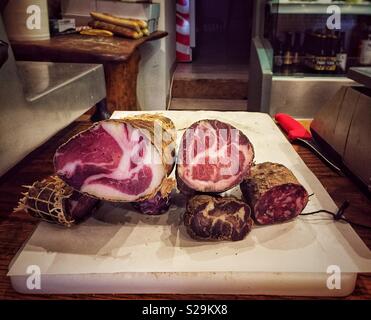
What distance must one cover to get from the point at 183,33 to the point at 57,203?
5.58 metres

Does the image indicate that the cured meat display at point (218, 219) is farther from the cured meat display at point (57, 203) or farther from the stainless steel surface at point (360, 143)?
the stainless steel surface at point (360, 143)

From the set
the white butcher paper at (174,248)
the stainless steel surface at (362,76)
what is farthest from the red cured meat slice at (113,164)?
the stainless steel surface at (362,76)

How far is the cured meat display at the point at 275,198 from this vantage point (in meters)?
0.85

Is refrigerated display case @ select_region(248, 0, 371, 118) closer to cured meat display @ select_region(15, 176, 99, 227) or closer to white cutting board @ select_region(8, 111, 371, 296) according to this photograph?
white cutting board @ select_region(8, 111, 371, 296)

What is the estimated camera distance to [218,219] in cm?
79

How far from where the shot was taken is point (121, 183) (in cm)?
81

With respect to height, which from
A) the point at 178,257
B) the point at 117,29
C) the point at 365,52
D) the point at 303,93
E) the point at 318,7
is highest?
the point at 318,7

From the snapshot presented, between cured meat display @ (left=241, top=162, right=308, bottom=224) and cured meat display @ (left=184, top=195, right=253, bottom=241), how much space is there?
0.17 feet

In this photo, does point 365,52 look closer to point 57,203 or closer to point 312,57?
point 312,57

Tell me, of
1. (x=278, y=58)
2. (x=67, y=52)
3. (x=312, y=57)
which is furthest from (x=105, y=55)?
(x=312, y=57)

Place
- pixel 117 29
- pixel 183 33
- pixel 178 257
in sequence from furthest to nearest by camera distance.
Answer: pixel 183 33 < pixel 117 29 < pixel 178 257

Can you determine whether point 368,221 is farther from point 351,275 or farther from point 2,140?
point 2,140
